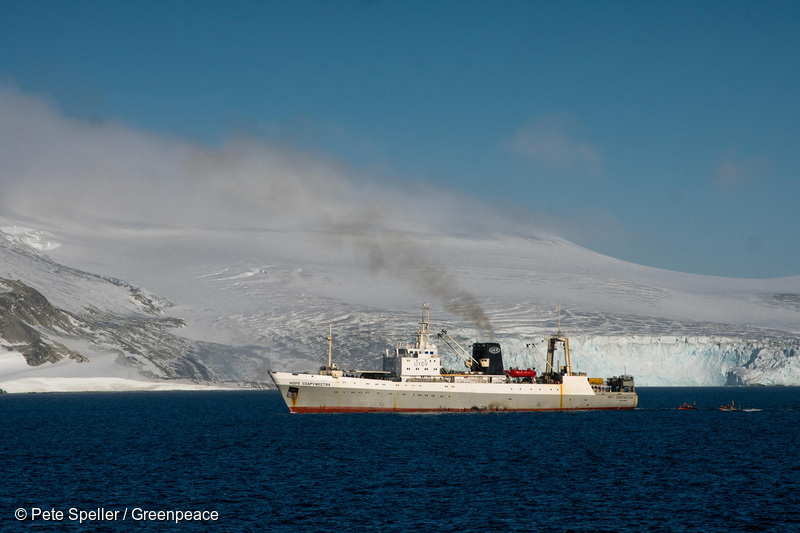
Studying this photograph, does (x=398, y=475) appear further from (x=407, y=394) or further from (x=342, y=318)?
(x=342, y=318)

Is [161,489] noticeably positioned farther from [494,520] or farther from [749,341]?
[749,341]

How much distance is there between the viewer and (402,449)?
54.2 meters

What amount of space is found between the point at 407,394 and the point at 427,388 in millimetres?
1942

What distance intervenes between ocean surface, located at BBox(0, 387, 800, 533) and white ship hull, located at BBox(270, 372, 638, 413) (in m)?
3.20

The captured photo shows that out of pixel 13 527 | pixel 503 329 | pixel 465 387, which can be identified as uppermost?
pixel 503 329

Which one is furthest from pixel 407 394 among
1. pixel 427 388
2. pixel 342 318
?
pixel 342 318

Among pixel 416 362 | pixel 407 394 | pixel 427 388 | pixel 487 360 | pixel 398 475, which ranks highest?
pixel 487 360

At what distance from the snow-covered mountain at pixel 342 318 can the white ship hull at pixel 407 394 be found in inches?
889

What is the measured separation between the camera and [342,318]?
145250 mm

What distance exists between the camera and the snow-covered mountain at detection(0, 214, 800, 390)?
13088 cm

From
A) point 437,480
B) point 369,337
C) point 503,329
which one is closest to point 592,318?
point 503,329

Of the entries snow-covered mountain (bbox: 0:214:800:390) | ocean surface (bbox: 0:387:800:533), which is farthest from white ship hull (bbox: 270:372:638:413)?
snow-covered mountain (bbox: 0:214:800:390)

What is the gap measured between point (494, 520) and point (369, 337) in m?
101

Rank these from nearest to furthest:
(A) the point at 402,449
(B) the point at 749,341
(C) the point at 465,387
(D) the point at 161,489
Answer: (D) the point at 161,489
(A) the point at 402,449
(C) the point at 465,387
(B) the point at 749,341
